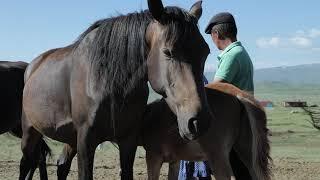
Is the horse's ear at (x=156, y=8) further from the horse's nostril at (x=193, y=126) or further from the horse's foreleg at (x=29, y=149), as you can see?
the horse's foreleg at (x=29, y=149)

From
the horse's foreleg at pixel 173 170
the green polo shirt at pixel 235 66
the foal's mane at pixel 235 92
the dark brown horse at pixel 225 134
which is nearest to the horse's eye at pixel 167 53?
the dark brown horse at pixel 225 134

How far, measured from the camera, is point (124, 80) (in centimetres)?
364

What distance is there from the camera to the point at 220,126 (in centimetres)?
434

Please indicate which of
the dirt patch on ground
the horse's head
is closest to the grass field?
the dirt patch on ground

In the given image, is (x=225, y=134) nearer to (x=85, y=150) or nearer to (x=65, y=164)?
(x=85, y=150)

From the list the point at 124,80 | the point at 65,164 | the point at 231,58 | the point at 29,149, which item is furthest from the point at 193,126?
the point at 29,149

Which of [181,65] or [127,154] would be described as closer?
[181,65]

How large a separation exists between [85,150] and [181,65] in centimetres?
99

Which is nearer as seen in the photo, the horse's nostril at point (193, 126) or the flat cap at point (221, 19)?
the horse's nostril at point (193, 126)

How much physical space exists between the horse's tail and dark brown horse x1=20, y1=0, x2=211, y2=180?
111cm

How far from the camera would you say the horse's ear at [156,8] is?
332 cm

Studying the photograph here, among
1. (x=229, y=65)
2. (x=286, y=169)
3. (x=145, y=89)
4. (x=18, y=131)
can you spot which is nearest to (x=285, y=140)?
(x=286, y=169)

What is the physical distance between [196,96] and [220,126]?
1.20 meters

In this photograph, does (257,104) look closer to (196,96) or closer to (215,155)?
(215,155)
